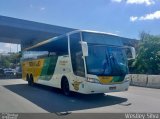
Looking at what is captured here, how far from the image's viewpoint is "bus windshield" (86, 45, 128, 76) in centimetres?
1162

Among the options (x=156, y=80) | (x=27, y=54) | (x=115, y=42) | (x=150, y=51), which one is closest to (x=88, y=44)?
(x=115, y=42)

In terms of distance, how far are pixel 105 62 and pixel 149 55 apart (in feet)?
73.9

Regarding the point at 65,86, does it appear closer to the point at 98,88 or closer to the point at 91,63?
the point at 91,63

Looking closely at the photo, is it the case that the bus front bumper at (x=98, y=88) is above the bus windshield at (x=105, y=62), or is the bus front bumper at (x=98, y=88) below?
below

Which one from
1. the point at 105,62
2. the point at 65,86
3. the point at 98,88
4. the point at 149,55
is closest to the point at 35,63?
the point at 65,86

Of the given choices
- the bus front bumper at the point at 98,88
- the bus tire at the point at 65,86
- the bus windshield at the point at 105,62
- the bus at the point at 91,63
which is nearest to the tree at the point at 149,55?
the bus at the point at 91,63

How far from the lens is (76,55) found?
1255 cm

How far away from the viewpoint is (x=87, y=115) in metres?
8.79

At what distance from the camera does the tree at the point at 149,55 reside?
32.7 m

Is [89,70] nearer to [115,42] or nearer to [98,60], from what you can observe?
[98,60]

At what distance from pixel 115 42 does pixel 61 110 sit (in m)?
4.69

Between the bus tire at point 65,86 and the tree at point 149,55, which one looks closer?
the bus tire at point 65,86

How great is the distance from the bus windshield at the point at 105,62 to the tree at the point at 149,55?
21.2 m

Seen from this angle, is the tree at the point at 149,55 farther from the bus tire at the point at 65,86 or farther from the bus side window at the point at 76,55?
the bus side window at the point at 76,55
